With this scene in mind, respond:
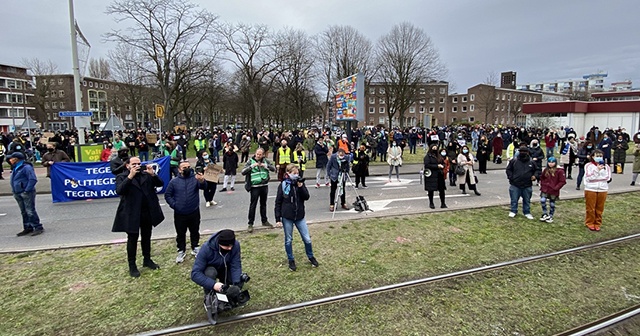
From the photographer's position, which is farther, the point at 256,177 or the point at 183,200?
the point at 256,177

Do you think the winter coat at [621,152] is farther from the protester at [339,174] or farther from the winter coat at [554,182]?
the protester at [339,174]

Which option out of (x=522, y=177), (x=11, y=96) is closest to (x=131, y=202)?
(x=522, y=177)

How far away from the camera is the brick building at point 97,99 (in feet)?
154

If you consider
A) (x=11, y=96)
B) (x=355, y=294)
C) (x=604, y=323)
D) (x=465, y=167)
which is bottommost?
(x=604, y=323)

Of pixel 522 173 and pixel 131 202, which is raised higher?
pixel 522 173

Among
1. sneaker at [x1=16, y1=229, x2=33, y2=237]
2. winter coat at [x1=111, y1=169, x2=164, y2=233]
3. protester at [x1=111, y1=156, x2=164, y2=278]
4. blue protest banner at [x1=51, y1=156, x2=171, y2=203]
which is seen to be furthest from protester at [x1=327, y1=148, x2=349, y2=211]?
blue protest banner at [x1=51, y1=156, x2=171, y2=203]

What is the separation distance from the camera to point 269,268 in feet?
19.2

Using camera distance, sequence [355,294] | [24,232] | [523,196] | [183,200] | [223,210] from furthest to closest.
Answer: [223,210], [523,196], [24,232], [183,200], [355,294]

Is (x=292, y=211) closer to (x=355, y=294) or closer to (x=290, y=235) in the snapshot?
(x=290, y=235)

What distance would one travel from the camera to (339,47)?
43.6 metres

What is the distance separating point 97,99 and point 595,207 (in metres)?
88.9

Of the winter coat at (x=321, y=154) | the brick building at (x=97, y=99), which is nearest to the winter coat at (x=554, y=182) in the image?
the winter coat at (x=321, y=154)

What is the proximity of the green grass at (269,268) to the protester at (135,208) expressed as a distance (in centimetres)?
46

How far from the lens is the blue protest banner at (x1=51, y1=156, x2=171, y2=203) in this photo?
37.6ft
